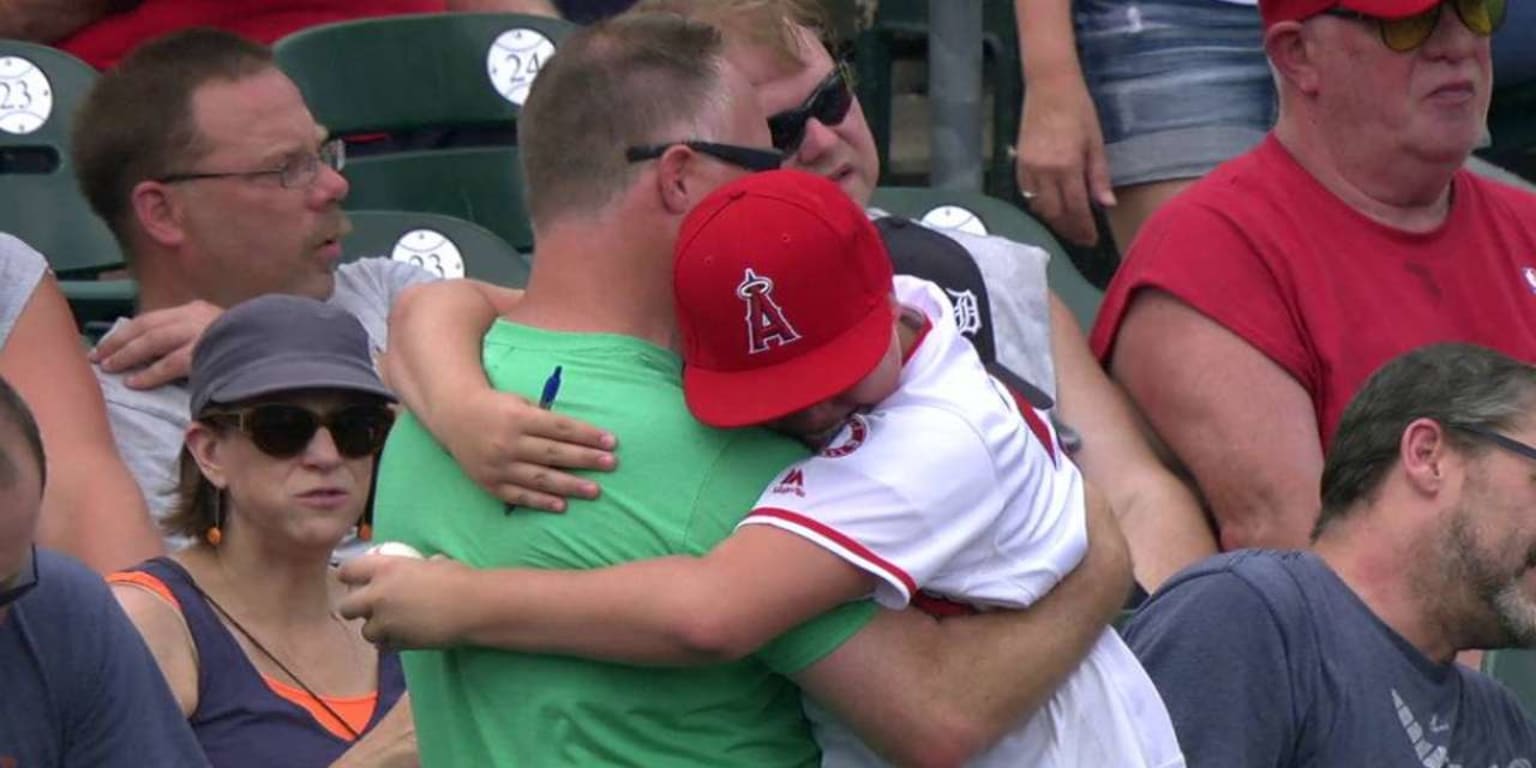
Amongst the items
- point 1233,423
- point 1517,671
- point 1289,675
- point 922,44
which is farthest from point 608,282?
point 922,44

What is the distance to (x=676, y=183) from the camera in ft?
8.20

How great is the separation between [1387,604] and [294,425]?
1.48 meters

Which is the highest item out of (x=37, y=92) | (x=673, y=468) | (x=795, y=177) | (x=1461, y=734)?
(x=795, y=177)

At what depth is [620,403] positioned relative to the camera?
2.45m

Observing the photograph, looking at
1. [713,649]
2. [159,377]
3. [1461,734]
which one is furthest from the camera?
[159,377]

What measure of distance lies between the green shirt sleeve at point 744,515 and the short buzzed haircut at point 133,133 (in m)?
2.28

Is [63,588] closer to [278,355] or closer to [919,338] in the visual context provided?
[278,355]

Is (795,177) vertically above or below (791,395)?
above

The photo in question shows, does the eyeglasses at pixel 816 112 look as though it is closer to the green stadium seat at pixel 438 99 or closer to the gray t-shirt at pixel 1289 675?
the gray t-shirt at pixel 1289 675

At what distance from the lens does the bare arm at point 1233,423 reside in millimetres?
4156

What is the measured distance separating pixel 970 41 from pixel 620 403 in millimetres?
2988

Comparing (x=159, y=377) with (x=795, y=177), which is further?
(x=159, y=377)

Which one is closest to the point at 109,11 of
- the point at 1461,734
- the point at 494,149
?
the point at 494,149

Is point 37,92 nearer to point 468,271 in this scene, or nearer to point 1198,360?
point 468,271
